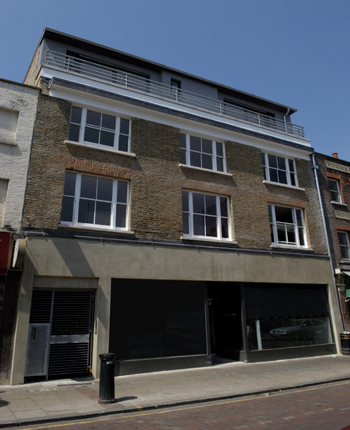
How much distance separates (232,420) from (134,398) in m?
2.66

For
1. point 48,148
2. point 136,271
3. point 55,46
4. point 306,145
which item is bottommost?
point 136,271

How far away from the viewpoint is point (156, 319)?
39.7ft

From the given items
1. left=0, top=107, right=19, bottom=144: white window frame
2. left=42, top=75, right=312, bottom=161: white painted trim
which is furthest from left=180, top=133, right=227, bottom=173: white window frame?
left=0, top=107, right=19, bottom=144: white window frame

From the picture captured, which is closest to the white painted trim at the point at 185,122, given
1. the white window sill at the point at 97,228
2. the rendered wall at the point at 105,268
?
the white window sill at the point at 97,228

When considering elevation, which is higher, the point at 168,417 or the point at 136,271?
the point at 136,271

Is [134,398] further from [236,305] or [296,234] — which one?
[296,234]

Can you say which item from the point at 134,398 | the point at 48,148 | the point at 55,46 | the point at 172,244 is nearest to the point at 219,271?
the point at 172,244

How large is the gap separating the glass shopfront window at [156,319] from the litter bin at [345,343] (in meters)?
7.25

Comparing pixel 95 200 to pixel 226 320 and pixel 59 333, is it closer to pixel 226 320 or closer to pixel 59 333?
pixel 59 333

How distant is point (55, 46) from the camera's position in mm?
15688

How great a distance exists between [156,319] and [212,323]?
3983 mm

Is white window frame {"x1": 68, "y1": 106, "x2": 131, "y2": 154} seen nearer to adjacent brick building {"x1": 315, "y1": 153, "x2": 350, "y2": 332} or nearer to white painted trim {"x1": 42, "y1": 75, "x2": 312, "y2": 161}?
white painted trim {"x1": 42, "y1": 75, "x2": 312, "y2": 161}

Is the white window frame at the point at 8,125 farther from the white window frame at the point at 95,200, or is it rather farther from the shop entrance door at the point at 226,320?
the shop entrance door at the point at 226,320

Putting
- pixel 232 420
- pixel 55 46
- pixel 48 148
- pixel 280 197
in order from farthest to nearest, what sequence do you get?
pixel 280 197 → pixel 55 46 → pixel 48 148 → pixel 232 420
